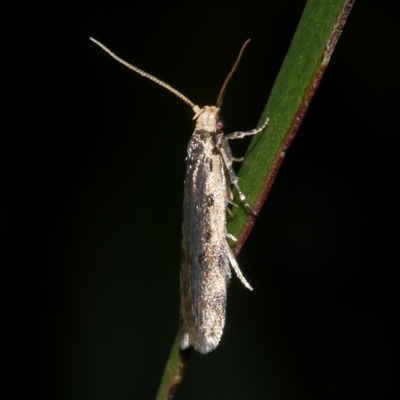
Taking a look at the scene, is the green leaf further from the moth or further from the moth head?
the moth head

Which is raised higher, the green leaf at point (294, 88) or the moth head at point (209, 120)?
the green leaf at point (294, 88)

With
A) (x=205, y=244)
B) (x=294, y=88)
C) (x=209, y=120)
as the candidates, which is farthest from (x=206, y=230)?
(x=294, y=88)

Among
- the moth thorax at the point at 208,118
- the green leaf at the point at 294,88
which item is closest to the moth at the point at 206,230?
the moth thorax at the point at 208,118

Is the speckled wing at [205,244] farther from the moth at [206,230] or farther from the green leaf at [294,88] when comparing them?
the green leaf at [294,88]

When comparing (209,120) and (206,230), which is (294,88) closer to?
(206,230)

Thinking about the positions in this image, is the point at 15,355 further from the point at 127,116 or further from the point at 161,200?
the point at 127,116


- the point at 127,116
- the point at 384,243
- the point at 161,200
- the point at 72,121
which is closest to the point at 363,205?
the point at 384,243

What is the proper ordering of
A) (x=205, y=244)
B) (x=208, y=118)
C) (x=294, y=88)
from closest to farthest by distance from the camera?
(x=294, y=88) → (x=205, y=244) → (x=208, y=118)
